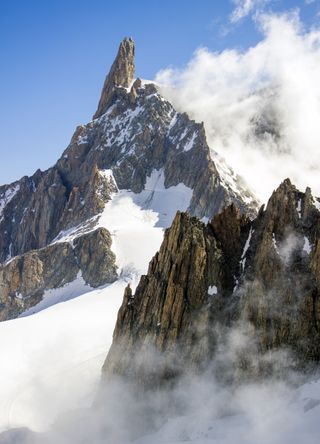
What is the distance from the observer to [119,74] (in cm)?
17500

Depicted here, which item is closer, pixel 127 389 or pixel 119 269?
pixel 127 389

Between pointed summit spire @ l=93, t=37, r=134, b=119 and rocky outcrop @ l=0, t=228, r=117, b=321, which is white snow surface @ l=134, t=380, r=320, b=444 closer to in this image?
rocky outcrop @ l=0, t=228, r=117, b=321

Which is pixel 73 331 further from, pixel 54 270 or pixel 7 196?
pixel 7 196

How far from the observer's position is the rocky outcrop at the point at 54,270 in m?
114

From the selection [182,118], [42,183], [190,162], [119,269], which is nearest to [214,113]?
[182,118]

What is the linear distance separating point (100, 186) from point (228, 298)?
101 meters

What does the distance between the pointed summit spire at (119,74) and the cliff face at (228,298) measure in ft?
434

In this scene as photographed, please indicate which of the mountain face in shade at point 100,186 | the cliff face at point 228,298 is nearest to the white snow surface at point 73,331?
the mountain face in shade at point 100,186

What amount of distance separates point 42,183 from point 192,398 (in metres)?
129

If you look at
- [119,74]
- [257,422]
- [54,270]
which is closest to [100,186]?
[54,270]

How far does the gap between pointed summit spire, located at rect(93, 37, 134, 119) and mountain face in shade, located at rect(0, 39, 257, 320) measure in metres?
0.37

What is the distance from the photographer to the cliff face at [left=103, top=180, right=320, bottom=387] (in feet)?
137

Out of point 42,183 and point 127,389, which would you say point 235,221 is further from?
point 42,183

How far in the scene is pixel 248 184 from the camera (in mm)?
147125
